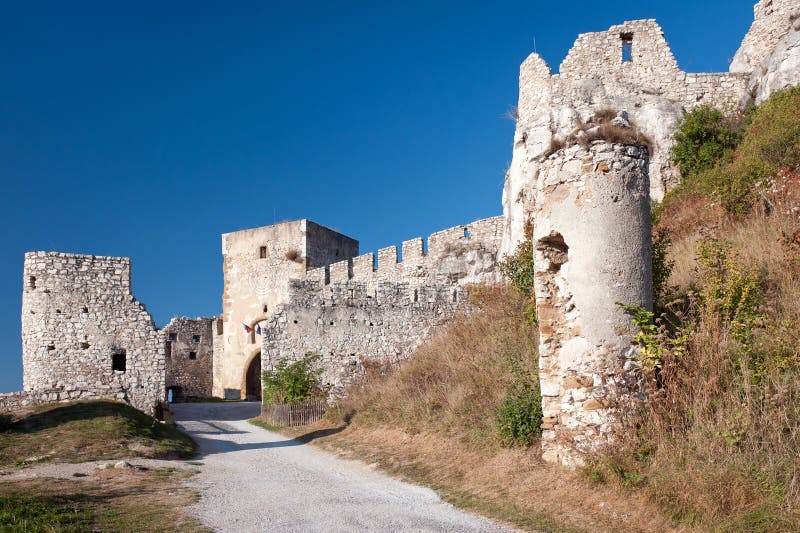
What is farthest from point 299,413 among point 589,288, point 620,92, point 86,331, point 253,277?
point 253,277

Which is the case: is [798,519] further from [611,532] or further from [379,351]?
[379,351]

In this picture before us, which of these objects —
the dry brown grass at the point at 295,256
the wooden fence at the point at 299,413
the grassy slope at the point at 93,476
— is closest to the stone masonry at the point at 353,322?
the wooden fence at the point at 299,413

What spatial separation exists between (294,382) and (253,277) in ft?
48.9

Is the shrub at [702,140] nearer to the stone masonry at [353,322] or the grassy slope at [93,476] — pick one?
the stone masonry at [353,322]

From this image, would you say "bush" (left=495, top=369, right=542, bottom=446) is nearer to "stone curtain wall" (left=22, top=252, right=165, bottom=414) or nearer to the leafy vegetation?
the leafy vegetation

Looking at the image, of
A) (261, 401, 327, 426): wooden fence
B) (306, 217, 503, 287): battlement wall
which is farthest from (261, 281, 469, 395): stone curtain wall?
(306, 217, 503, 287): battlement wall

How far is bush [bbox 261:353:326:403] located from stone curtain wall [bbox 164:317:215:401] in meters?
14.3

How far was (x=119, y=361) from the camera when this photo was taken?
16.5m

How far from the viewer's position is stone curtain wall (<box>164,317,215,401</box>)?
30953mm

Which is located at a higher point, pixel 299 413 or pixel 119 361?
pixel 119 361

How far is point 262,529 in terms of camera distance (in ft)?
21.5

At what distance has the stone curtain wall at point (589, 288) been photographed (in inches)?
296

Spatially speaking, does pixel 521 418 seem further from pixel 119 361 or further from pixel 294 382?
pixel 119 361

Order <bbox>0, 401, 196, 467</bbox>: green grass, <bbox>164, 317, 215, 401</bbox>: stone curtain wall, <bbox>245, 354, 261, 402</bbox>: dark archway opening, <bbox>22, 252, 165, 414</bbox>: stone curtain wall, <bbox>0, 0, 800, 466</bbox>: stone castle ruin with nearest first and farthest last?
1. <bbox>0, 0, 800, 466</bbox>: stone castle ruin
2. <bbox>0, 401, 196, 467</bbox>: green grass
3. <bbox>22, 252, 165, 414</bbox>: stone curtain wall
4. <bbox>245, 354, 261, 402</bbox>: dark archway opening
5. <bbox>164, 317, 215, 401</bbox>: stone curtain wall
